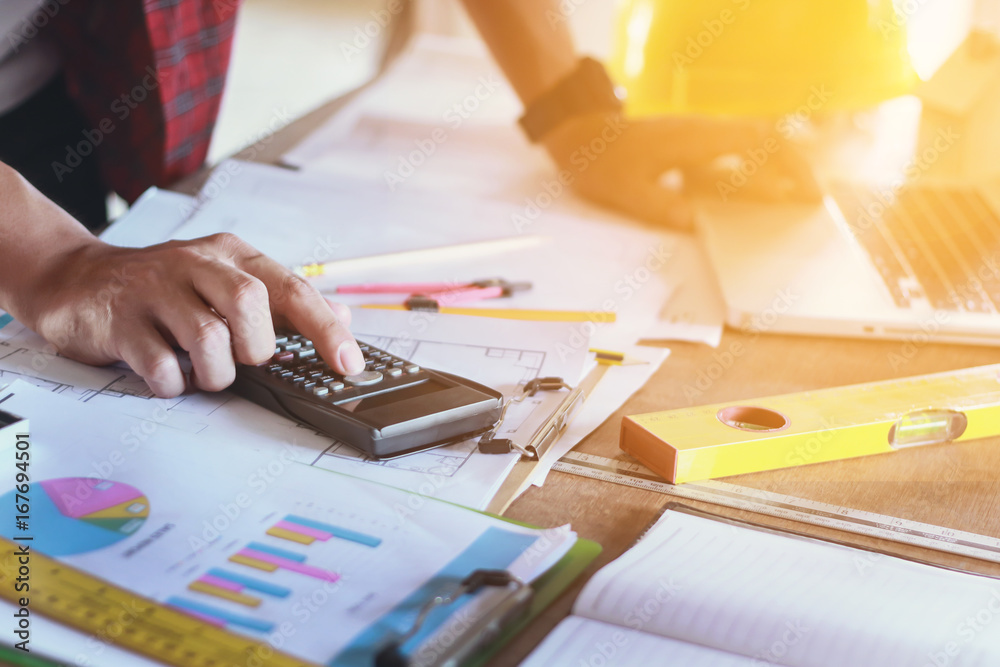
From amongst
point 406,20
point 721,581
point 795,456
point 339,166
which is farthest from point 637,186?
point 406,20

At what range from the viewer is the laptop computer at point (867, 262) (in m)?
0.75

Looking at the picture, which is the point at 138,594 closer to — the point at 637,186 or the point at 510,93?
the point at 637,186

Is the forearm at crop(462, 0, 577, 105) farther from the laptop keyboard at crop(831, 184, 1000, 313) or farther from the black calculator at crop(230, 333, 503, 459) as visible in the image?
the black calculator at crop(230, 333, 503, 459)

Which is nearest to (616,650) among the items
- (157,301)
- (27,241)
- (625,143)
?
(157,301)

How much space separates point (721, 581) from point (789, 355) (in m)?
0.36

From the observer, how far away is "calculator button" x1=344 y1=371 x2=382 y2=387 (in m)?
0.55

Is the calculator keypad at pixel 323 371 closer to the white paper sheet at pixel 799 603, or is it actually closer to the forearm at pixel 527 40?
the white paper sheet at pixel 799 603

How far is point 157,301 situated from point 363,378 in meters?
0.15

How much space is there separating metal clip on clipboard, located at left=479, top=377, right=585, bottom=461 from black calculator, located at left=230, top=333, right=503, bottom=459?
2cm

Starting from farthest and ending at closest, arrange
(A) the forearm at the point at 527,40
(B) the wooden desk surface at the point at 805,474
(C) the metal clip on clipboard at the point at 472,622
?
1. (A) the forearm at the point at 527,40
2. (B) the wooden desk surface at the point at 805,474
3. (C) the metal clip on clipboard at the point at 472,622

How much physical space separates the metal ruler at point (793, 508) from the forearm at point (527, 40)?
2.60 feet

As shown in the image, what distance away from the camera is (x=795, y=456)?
53 cm

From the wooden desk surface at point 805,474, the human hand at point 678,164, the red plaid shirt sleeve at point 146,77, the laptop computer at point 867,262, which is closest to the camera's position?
the wooden desk surface at point 805,474

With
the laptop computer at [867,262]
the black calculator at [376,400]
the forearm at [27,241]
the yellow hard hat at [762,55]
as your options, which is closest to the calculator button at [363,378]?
the black calculator at [376,400]
